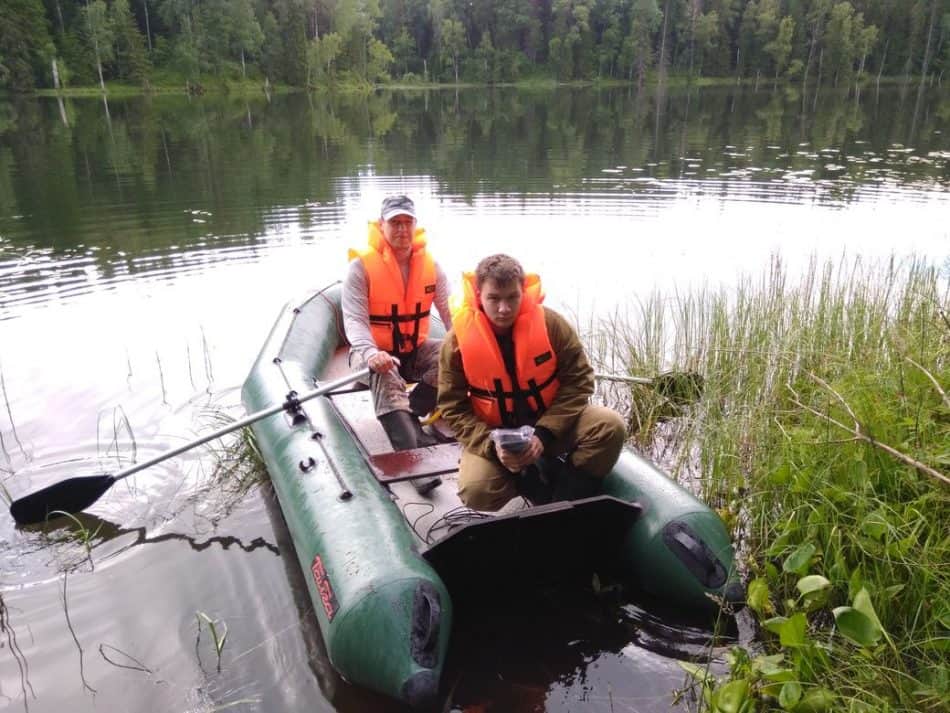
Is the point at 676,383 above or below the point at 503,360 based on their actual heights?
below

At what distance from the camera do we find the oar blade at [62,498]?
3.53m

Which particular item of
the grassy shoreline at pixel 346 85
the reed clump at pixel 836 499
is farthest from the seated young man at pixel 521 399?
the grassy shoreline at pixel 346 85

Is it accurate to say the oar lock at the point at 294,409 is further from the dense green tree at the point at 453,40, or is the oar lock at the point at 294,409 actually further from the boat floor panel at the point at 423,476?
the dense green tree at the point at 453,40

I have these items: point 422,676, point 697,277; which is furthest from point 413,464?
point 697,277

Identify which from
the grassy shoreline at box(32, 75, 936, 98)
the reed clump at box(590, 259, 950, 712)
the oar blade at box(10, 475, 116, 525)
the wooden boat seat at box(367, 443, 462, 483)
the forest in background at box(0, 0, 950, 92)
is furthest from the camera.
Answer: the forest in background at box(0, 0, 950, 92)

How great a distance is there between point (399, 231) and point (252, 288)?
410 cm

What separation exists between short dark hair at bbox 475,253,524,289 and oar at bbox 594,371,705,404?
6.10 ft

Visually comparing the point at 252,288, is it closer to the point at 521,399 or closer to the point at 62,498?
the point at 62,498

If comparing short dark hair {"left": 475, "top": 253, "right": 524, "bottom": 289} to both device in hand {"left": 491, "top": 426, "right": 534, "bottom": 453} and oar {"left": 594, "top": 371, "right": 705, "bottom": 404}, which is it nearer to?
device in hand {"left": 491, "top": 426, "right": 534, "bottom": 453}

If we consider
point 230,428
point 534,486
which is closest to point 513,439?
point 534,486

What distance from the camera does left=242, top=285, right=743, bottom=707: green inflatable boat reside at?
2391mm

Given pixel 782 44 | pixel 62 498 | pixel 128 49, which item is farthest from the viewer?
pixel 782 44

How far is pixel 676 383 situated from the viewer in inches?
177

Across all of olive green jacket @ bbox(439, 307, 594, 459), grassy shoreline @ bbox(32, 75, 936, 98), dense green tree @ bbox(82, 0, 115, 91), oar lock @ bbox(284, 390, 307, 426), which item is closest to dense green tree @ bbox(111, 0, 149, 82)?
dense green tree @ bbox(82, 0, 115, 91)
